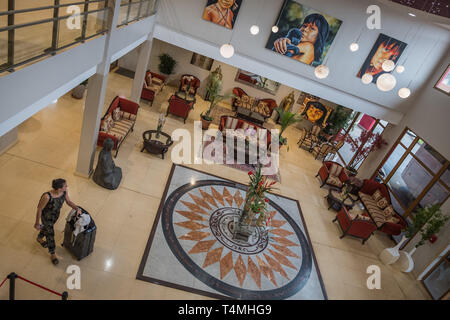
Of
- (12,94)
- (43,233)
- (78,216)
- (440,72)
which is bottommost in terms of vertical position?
(43,233)

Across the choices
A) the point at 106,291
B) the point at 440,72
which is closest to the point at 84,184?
the point at 106,291

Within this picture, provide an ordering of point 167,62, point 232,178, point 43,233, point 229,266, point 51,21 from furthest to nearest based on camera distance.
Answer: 1. point 167,62
2. point 232,178
3. point 229,266
4. point 43,233
5. point 51,21

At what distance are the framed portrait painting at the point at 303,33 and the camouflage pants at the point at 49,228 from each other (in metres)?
8.61

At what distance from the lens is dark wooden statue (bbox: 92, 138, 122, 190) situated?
7.48 m

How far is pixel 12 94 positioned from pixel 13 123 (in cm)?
40

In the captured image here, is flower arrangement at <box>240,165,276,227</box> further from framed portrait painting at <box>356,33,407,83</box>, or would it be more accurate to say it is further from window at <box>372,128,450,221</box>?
framed portrait painting at <box>356,33,407,83</box>

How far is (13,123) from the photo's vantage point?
12.8ft

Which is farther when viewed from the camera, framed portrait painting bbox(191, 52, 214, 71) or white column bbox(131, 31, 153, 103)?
framed portrait painting bbox(191, 52, 214, 71)

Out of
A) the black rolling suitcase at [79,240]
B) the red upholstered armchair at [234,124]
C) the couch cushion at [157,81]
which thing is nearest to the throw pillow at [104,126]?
the black rolling suitcase at [79,240]

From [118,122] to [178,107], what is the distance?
3.00 meters

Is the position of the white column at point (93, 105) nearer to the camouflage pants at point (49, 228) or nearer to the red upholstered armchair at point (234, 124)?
the camouflage pants at point (49, 228)

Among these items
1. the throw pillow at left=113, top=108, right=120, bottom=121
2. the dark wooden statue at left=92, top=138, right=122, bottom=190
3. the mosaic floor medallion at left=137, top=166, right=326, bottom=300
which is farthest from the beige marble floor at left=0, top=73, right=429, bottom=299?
the throw pillow at left=113, top=108, right=120, bottom=121

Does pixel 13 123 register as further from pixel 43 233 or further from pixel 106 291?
pixel 106 291

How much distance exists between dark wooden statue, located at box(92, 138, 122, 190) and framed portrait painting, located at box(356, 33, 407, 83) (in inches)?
347
